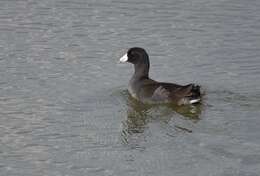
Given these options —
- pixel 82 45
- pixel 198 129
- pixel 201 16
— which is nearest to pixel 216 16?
pixel 201 16

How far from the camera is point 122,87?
16.2m

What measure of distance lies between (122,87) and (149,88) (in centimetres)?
67

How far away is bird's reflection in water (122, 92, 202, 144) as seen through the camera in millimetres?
14055

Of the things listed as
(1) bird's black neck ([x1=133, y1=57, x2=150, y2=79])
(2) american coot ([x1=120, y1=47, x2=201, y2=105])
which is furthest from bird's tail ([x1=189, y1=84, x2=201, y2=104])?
(1) bird's black neck ([x1=133, y1=57, x2=150, y2=79])

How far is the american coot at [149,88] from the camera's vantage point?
15.0m

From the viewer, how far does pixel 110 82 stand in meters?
16.0

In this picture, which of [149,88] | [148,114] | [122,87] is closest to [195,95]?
[148,114]

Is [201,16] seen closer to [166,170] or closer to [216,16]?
[216,16]

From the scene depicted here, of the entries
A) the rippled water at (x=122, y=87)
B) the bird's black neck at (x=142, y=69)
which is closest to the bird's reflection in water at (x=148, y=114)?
the rippled water at (x=122, y=87)

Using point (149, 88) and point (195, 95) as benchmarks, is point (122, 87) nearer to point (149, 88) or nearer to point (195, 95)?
point (149, 88)

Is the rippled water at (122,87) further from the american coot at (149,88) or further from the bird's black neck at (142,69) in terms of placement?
the bird's black neck at (142,69)

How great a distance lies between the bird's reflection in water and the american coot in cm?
10

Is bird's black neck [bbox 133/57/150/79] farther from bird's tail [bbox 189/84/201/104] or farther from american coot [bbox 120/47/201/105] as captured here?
bird's tail [bbox 189/84/201/104]

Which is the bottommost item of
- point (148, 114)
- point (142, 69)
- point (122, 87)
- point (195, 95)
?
point (148, 114)
